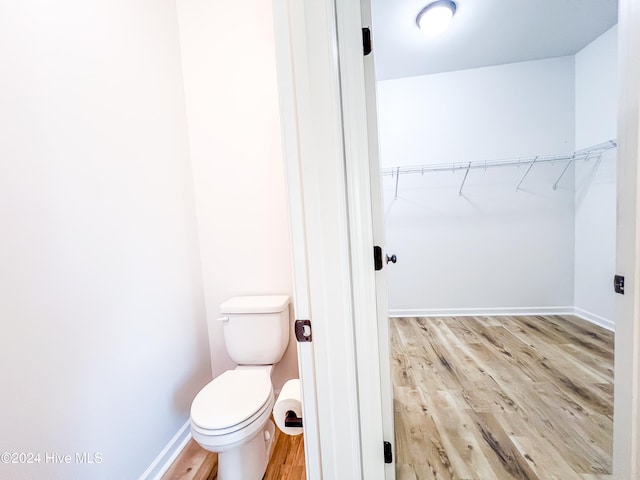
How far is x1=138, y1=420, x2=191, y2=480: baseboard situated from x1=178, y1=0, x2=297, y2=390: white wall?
14.5 inches

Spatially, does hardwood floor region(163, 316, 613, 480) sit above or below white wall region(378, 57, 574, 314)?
below

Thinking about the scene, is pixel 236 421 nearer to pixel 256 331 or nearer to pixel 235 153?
pixel 256 331

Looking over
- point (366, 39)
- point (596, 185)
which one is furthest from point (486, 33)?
point (366, 39)

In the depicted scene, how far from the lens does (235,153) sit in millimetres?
1626

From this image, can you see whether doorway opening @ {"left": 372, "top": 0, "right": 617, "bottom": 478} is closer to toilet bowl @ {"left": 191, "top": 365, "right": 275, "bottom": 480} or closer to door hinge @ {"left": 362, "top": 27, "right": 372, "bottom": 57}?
toilet bowl @ {"left": 191, "top": 365, "right": 275, "bottom": 480}

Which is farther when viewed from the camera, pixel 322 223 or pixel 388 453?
pixel 388 453

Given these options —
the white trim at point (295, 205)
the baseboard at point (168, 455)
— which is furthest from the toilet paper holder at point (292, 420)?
the baseboard at point (168, 455)

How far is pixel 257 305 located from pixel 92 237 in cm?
82

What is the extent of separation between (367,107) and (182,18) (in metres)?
1.50

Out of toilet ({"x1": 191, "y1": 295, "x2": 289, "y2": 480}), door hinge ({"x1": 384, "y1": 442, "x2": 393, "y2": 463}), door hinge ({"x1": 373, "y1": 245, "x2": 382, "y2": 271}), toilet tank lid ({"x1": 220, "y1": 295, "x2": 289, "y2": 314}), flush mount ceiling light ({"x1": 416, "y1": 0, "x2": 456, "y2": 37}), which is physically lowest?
door hinge ({"x1": 384, "y1": 442, "x2": 393, "y2": 463})

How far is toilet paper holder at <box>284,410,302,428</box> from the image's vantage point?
34.5 inches

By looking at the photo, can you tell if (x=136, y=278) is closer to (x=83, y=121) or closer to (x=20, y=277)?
(x=20, y=277)

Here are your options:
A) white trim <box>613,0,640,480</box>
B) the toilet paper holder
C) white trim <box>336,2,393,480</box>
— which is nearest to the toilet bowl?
the toilet paper holder

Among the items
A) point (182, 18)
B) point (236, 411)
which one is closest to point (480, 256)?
point (236, 411)
